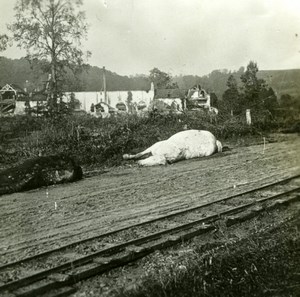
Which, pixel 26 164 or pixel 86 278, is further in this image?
pixel 26 164

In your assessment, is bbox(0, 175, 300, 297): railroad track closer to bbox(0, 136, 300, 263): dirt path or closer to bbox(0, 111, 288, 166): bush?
bbox(0, 136, 300, 263): dirt path

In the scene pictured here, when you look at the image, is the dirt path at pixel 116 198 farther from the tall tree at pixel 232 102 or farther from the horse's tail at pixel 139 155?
the tall tree at pixel 232 102

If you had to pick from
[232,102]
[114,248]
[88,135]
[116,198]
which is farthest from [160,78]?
[114,248]

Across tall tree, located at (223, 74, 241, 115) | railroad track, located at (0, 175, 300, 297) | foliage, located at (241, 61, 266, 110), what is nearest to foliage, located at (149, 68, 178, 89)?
tall tree, located at (223, 74, 241, 115)

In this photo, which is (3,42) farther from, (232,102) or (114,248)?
(232,102)

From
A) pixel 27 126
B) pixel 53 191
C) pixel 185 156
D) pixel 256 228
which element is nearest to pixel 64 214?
pixel 53 191

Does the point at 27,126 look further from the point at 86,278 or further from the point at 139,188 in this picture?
the point at 86,278

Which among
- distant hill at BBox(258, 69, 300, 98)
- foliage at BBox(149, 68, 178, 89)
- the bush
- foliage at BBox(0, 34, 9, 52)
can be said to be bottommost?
the bush
